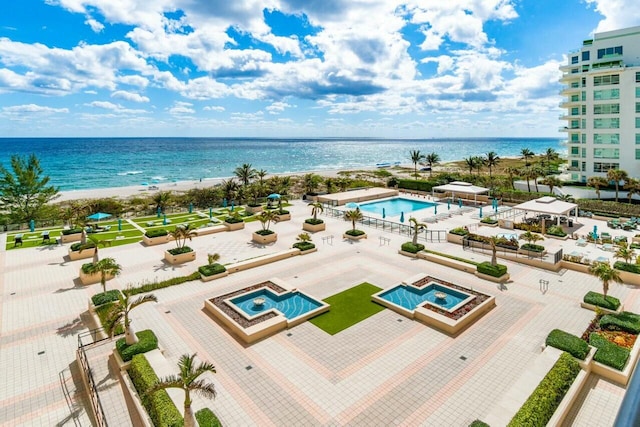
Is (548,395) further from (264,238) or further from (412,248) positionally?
(264,238)

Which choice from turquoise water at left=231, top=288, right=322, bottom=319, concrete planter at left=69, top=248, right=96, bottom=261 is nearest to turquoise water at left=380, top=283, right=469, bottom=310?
turquoise water at left=231, top=288, right=322, bottom=319

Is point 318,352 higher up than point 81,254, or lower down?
lower down

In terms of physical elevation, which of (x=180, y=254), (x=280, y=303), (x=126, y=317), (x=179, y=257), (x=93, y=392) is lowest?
(x=280, y=303)

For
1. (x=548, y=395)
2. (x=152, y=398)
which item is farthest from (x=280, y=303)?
(x=548, y=395)

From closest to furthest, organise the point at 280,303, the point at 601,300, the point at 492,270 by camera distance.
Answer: the point at 601,300 → the point at 280,303 → the point at 492,270

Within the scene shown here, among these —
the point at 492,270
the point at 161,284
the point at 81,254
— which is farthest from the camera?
the point at 81,254

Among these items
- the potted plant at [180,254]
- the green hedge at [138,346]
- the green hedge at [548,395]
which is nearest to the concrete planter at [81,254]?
the potted plant at [180,254]

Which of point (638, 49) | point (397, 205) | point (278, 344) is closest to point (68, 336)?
point (278, 344)
